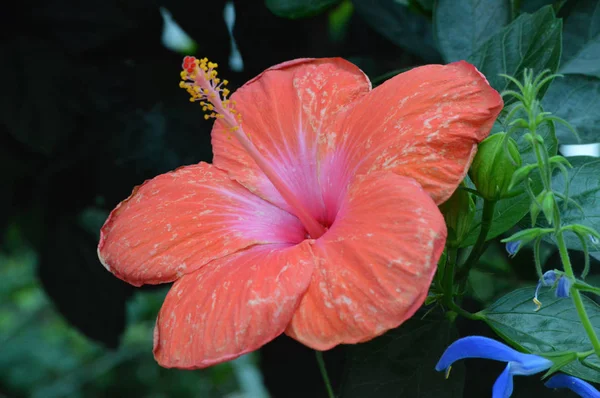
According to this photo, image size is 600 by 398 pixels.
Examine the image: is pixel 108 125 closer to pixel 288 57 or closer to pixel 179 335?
pixel 288 57

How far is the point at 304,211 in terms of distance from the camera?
745mm

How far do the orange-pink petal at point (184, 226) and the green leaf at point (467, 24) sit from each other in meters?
0.32

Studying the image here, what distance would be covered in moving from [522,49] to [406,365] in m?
0.36

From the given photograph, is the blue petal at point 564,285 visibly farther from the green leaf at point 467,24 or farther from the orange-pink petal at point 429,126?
the green leaf at point 467,24

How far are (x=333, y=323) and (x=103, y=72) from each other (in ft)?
2.73

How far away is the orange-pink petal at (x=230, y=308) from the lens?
58 cm

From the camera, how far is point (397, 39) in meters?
1.09

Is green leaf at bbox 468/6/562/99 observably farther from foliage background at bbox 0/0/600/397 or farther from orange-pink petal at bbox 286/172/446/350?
orange-pink petal at bbox 286/172/446/350

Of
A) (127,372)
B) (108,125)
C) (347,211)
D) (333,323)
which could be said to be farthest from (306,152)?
(127,372)

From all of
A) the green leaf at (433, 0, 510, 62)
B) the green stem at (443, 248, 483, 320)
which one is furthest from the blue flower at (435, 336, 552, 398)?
the green leaf at (433, 0, 510, 62)

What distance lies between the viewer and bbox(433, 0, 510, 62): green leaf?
0.90m

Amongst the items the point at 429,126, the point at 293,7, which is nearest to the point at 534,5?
the point at 293,7

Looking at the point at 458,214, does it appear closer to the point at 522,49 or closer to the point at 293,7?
the point at 522,49

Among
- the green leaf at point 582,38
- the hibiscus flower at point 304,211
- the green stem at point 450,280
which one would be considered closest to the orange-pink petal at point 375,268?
the hibiscus flower at point 304,211
